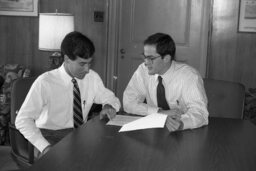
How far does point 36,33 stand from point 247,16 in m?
2.46

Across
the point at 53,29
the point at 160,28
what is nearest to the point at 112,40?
the point at 160,28

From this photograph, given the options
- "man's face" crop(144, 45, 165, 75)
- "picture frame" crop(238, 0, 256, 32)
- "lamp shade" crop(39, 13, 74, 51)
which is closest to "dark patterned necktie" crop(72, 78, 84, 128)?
"man's face" crop(144, 45, 165, 75)

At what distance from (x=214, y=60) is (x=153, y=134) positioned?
2765mm

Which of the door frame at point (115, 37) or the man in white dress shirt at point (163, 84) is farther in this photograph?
the door frame at point (115, 37)

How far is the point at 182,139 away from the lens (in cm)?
187

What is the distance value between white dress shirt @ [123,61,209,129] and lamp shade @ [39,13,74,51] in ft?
4.32

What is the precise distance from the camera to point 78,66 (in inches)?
87.3

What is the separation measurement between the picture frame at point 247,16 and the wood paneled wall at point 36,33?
1.55m

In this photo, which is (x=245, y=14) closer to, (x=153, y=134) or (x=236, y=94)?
(x=236, y=94)

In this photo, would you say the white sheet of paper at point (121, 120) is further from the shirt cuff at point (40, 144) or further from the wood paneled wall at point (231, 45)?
the wood paneled wall at point (231, 45)

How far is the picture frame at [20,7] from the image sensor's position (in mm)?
A: 4688

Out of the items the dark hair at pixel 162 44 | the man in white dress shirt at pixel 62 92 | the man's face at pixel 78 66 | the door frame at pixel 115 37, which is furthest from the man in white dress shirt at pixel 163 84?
the door frame at pixel 115 37

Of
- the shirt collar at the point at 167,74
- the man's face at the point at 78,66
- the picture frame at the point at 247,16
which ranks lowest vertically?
the shirt collar at the point at 167,74

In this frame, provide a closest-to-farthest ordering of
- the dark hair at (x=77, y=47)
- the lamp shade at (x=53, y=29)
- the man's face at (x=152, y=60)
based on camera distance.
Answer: the dark hair at (x=77, y=47), the man's face at (x=152, y=60), the lamp shade at (x=53, y=29)
